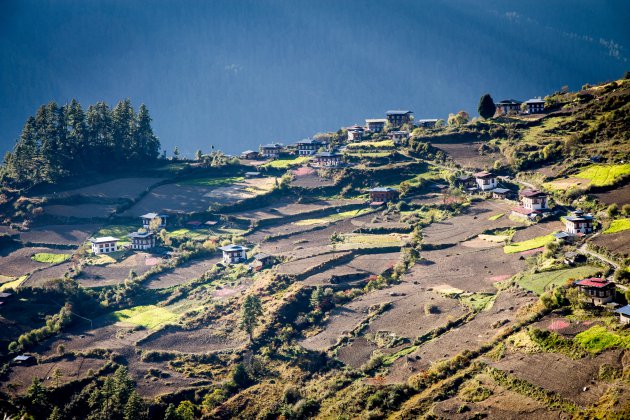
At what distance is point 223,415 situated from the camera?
51.2 m

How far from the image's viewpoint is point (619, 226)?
6209 cm

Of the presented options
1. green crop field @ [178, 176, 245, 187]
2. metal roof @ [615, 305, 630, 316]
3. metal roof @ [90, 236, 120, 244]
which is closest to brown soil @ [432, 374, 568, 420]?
metal roof @ [615, 305, 630, 316]

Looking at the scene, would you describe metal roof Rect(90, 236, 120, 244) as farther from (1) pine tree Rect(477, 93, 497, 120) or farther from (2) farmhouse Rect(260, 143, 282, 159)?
(1) pine tree Rect(477, 93, 497, 120)

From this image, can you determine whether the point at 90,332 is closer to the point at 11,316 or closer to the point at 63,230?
the point at 11,316

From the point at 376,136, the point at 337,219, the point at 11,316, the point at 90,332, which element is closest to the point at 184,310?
the point at 90,332

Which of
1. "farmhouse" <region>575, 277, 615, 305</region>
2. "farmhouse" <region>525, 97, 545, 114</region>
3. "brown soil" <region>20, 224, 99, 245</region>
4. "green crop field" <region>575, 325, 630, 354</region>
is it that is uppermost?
"farmhouse" <region>525, 97, 545, 114</region>

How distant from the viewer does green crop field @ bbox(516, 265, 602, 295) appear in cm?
5381

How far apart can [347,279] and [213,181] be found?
133 ft

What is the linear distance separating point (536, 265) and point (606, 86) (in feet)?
164

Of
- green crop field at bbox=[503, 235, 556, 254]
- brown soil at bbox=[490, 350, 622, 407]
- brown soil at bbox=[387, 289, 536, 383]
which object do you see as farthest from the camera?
green crop field at bbox=[503, 235, 556, 254]

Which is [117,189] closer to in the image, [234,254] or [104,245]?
[104,245]

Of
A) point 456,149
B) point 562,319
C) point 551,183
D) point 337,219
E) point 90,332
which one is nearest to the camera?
point 562,319

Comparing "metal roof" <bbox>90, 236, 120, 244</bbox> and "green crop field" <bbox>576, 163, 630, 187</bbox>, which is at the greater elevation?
"green crop field" <bbox>576, 163, 630, 187</bbox>

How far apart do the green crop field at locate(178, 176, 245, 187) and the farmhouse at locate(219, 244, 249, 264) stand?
23337mm
